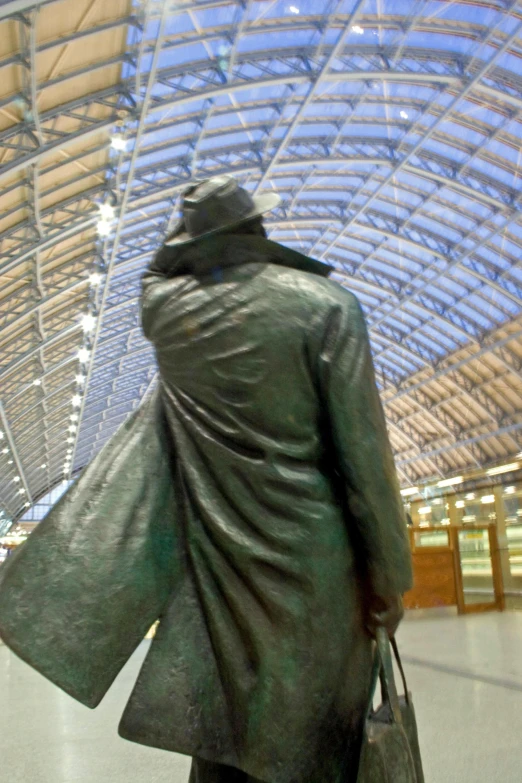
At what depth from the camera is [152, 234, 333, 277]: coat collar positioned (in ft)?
6.77

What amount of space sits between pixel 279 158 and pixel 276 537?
22.8 metres

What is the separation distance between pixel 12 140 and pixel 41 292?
7.70 m

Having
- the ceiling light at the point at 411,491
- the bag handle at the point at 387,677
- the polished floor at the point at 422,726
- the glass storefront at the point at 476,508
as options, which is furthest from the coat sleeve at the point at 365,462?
the ceiling light at the point at 411,491

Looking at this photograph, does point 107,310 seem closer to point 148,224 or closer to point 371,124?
point 148,224

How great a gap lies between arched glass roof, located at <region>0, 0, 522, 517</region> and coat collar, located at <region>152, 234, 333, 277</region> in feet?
35.8

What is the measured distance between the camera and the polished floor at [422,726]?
3516 mm

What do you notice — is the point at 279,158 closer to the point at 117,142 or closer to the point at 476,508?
the point at 117,142

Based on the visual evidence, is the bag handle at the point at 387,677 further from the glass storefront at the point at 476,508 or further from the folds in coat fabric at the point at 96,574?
the glass storefront at the point at 476,508

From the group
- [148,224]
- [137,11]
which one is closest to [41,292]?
[148,224]

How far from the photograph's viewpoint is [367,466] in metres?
1.79

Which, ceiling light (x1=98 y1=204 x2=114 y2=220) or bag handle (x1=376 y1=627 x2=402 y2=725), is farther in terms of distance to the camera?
ceiling light (x1=98 y1=204 x2=114 y2=220)

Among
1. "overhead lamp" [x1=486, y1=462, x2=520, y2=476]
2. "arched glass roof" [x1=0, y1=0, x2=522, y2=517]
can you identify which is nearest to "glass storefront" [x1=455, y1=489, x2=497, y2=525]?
"overhead lamp" [x1=486, y1=462, x2=520, y2=476]

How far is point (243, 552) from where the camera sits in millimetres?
1788

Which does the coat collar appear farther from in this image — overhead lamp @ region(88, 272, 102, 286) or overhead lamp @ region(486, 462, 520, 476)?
overhead lamp @ region(88, 272, 102, 286)
